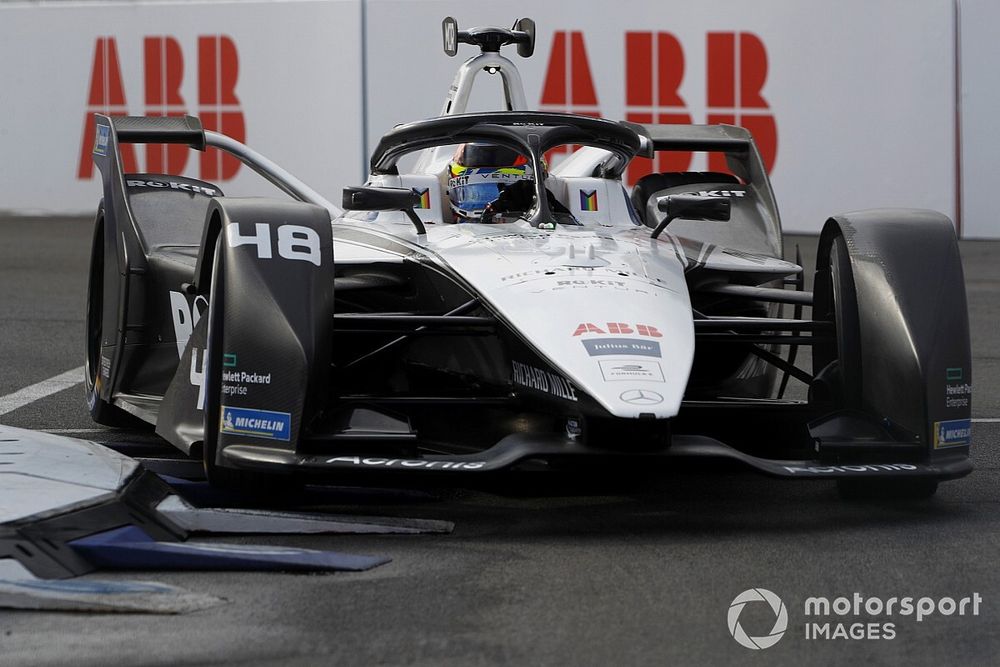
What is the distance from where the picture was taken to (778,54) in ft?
45.8

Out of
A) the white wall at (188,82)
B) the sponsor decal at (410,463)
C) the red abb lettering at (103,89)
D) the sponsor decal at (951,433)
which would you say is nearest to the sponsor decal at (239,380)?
the sponsor decal at (410,463)

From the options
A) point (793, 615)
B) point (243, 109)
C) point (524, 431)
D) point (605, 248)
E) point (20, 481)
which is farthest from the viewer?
point (243, 109)

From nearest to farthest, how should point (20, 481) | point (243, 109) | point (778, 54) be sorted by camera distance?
point (20, 481)
point (778, 54)
point (243, 109)

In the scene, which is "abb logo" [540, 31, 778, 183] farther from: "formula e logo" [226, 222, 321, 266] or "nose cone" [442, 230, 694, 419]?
"formula e logo" [226, 222, 321, 266]

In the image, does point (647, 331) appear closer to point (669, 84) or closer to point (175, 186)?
point (175, 186)

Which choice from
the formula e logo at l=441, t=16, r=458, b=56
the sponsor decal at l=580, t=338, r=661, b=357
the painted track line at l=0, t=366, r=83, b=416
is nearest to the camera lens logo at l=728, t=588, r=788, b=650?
the sponsor decal at l=580, t=338, r=661, b=357

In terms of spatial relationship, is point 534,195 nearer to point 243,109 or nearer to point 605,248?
→ point 605,248

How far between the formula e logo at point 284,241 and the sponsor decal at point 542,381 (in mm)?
695

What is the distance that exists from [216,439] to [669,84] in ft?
32.6

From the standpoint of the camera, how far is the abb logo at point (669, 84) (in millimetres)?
13969

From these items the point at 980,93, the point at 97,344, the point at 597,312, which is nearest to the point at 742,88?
the point at 980,93

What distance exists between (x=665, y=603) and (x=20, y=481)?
5.99 ft

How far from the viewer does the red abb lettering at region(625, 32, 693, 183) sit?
14055 millimetres

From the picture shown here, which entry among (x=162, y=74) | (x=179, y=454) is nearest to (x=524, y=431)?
(x=179, y=454)
